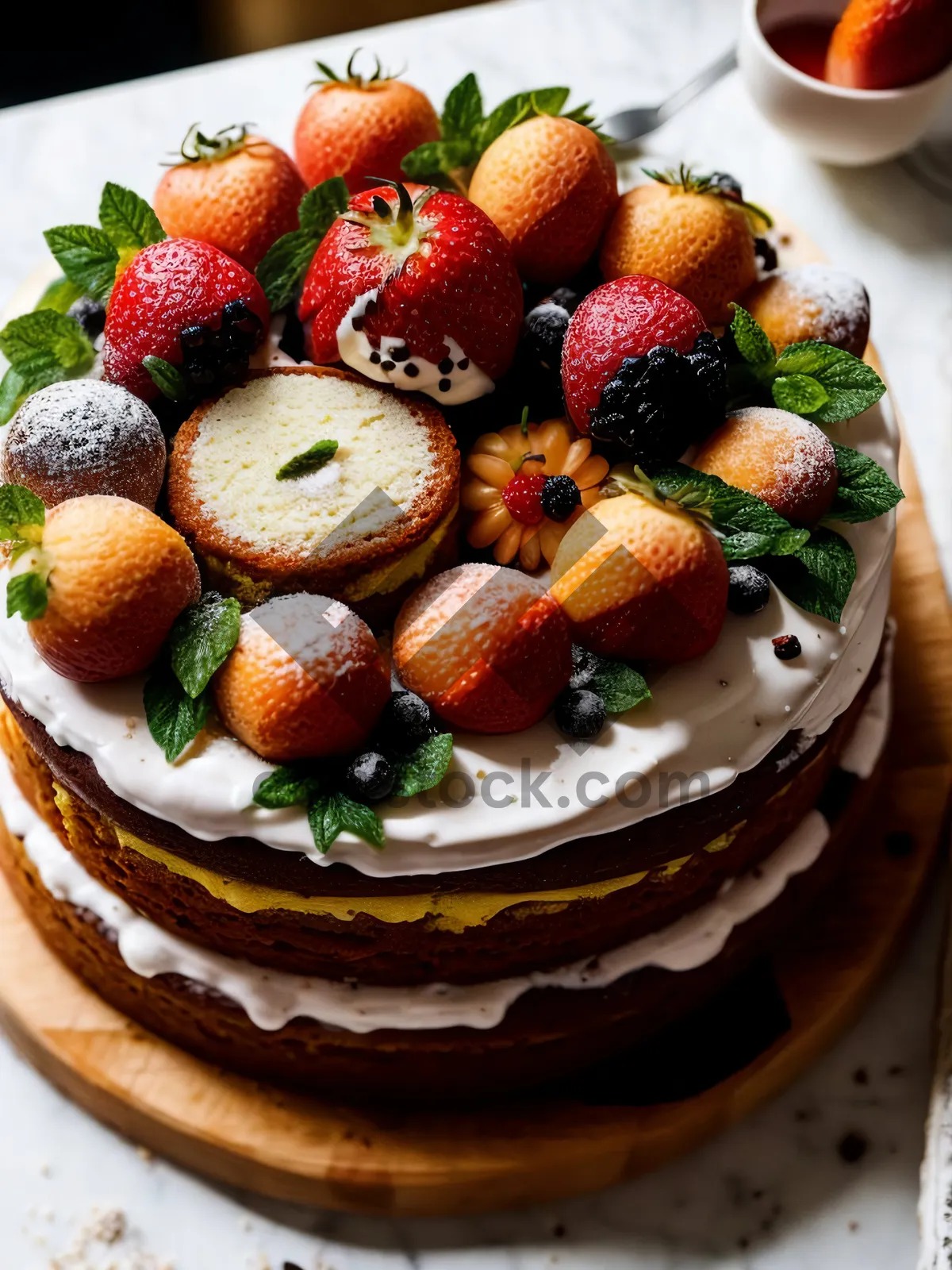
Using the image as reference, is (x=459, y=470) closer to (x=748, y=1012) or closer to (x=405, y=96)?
(x=405, y=96)

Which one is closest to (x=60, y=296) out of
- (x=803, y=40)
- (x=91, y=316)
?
(x=91, y=316)

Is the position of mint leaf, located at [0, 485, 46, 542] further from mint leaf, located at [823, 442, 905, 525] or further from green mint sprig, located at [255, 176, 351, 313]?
mint leaf, located at [823, 442, 905, 525]

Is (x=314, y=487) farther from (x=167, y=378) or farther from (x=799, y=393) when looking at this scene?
(x=799, y=393)

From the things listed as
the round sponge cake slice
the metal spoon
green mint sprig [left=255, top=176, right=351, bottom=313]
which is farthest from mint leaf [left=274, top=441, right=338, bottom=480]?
the metal spoon

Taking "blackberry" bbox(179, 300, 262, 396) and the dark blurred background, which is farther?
the dark blurred background

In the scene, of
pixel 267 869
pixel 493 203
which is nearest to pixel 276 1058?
pixel 267 869

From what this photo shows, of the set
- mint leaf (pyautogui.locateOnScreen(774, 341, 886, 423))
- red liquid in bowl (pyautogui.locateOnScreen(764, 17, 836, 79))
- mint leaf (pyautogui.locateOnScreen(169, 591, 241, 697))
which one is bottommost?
red liquid in bowl (pyautogui.locateOnScreen(764, 17, 836, 79))
